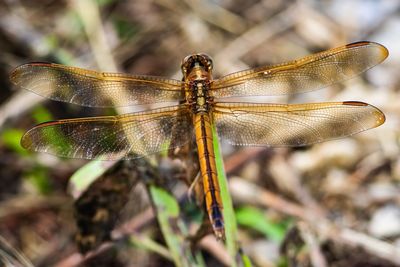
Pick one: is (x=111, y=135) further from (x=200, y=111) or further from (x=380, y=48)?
(x=380, y=48)

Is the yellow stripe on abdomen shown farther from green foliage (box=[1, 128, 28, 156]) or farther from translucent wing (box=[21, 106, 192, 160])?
green foliage (box=[1, 128, 28, 156])

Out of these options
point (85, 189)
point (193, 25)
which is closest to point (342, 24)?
point (193, 25)

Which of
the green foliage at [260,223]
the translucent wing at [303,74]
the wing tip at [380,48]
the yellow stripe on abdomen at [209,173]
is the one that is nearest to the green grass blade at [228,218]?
the yellow stripe on abdomen at [209,173]

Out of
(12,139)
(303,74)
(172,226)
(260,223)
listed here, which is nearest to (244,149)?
(260,223)

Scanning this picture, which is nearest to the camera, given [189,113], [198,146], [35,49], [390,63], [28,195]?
[198,146]

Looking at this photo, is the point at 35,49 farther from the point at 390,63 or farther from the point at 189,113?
the point at 390,63

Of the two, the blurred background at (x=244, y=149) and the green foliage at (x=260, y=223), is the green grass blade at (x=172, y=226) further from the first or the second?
the green foliage at (x=260, y=223)

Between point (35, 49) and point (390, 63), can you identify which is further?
point (390, 63)
